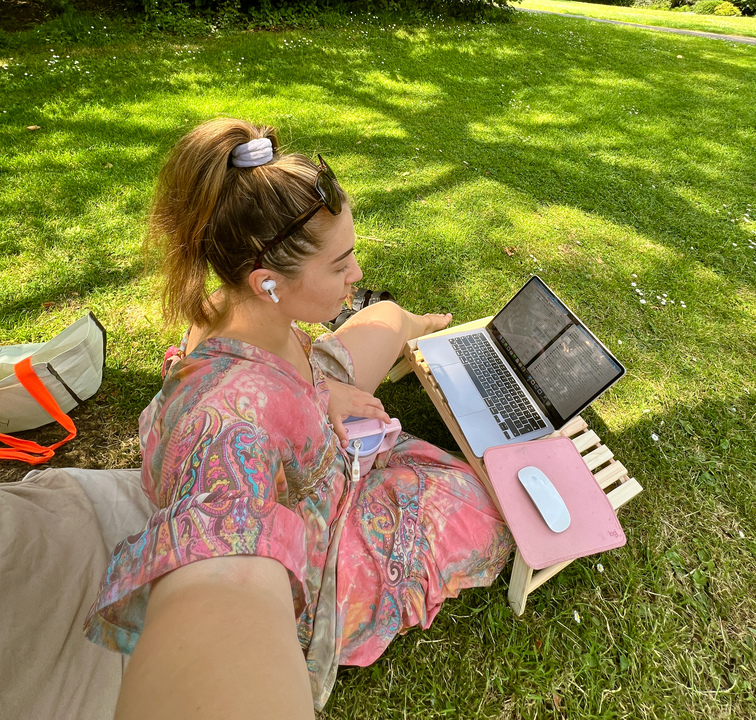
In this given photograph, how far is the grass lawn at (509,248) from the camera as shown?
2025mm

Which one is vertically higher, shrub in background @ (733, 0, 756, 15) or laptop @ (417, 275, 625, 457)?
laptop @ (417, 275, 625, 457)

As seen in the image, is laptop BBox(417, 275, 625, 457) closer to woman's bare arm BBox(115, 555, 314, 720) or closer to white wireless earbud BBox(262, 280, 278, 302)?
white wireless earbud BBox(262, 280, 278, 302)

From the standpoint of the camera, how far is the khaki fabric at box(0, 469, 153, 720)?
46.5 inches

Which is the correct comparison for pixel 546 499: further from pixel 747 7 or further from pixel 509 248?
pixel 747 7

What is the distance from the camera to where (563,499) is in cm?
194

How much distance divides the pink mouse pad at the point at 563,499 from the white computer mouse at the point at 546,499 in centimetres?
3

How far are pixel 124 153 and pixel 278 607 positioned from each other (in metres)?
5.33

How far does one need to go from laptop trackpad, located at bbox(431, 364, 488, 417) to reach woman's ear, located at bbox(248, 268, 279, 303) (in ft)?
3.89

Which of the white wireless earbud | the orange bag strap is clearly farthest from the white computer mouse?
the orange bag strap

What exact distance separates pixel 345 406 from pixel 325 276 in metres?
0.70

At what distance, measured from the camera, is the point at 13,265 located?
3537mm

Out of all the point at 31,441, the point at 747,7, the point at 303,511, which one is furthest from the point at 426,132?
the point at 747,7

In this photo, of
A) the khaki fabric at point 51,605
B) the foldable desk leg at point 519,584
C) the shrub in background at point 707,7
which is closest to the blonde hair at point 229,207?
the khaki fabric at point 51,605

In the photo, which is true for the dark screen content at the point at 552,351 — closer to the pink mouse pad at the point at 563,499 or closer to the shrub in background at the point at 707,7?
the pink mouse pad at the point at 563,499
